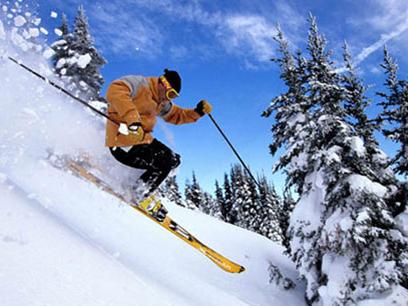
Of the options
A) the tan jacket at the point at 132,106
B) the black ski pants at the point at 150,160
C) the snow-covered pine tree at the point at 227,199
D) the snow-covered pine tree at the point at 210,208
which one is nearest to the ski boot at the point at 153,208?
the black ski pants at the point at 150,160

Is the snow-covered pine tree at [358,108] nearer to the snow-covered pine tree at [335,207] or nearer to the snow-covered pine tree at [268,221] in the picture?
the snow-covered pine tree at [335,207]

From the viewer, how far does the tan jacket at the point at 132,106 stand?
243 inches

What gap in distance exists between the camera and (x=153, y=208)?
786 centimetres

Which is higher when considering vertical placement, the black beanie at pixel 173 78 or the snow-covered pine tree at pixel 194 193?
the snow-covered pine tree at pixel 194 193

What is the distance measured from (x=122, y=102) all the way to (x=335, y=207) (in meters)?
10.3

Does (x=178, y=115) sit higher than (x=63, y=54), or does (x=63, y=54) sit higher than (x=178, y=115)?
(x=63, y=54)

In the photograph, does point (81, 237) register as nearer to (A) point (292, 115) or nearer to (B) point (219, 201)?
(A) point (292, 115)

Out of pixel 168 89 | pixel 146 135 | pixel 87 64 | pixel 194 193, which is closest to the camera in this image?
pixel 146 135

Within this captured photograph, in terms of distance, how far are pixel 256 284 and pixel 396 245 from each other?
5483 millimetres

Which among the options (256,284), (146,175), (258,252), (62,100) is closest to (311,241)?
(256,284)

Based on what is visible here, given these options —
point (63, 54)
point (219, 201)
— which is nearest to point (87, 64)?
point (63, 54)

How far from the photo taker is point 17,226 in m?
3.81

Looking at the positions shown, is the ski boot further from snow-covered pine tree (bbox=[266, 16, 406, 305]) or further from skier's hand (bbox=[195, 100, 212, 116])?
snow-covered pine tree (bbox=[266, 16, 406, 305])

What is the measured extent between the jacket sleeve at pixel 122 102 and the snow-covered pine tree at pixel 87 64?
16.9 metres
